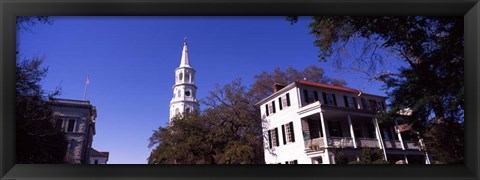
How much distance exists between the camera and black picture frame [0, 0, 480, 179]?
217 cm

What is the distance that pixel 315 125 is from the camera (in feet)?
28.2

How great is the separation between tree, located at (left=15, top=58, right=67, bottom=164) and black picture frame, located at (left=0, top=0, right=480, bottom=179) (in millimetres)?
1445

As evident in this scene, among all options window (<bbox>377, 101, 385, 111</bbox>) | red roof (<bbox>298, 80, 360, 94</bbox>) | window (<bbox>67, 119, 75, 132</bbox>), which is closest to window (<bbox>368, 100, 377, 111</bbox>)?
window (<bbox>377, 101, 385, 111</bbox>)

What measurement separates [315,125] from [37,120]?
7.21 metres

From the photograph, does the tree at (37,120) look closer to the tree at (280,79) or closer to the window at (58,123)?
the window at (58,123)

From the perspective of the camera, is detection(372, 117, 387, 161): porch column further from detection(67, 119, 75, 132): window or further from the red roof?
detection(67, 119, 75, 132): window

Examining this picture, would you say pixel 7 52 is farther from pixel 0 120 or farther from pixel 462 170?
pixel 462 170

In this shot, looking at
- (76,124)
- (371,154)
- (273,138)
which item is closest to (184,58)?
(76,124)
